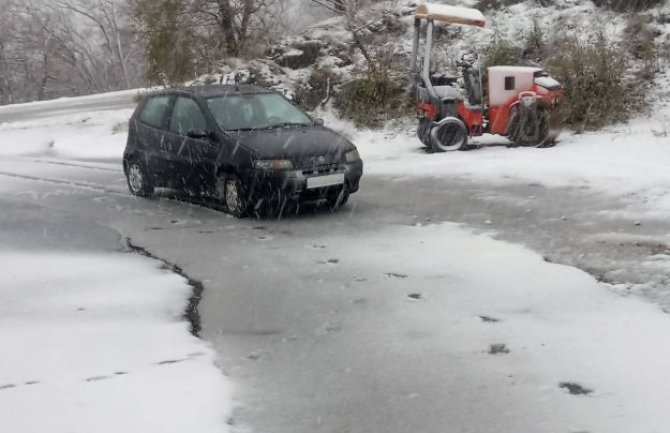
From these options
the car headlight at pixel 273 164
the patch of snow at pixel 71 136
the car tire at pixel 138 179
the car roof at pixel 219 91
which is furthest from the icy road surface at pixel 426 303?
the patch of snow at pixel 71 136

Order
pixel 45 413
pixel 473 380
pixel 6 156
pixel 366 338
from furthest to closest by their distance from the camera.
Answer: pixel 6 156 → pixel 366 338 → pixel 473 380 → pixel 45 413

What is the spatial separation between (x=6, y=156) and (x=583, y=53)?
12.8m

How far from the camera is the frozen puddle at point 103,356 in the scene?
399cm

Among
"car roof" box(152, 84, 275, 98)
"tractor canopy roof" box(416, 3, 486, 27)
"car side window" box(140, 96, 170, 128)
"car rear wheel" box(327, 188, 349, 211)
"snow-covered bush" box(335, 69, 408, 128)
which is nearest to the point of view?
"car rear wheel" box(327, 188, 349, 211)

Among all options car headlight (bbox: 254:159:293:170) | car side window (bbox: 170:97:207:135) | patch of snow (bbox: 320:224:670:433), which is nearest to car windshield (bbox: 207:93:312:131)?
car side window (bbox: 170:97:207:135)

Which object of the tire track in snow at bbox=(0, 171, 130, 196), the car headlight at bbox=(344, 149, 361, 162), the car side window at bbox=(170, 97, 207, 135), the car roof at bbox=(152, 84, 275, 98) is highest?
the car roof at bbox=(152, 84, 275, 98)

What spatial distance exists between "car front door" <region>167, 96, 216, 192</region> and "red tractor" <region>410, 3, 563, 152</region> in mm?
4894

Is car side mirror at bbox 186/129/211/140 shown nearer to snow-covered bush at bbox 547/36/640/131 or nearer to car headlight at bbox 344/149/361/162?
car headlight at bbox 344/149/361/162

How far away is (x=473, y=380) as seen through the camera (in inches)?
172

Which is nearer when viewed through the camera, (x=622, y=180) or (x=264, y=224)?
(x=264, y=224)

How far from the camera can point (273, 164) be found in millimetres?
8844

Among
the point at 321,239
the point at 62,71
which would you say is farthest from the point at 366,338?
the point at 62,71

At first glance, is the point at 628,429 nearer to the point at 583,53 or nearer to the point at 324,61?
the point at 583,53

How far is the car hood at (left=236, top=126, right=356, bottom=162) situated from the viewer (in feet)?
29.3
